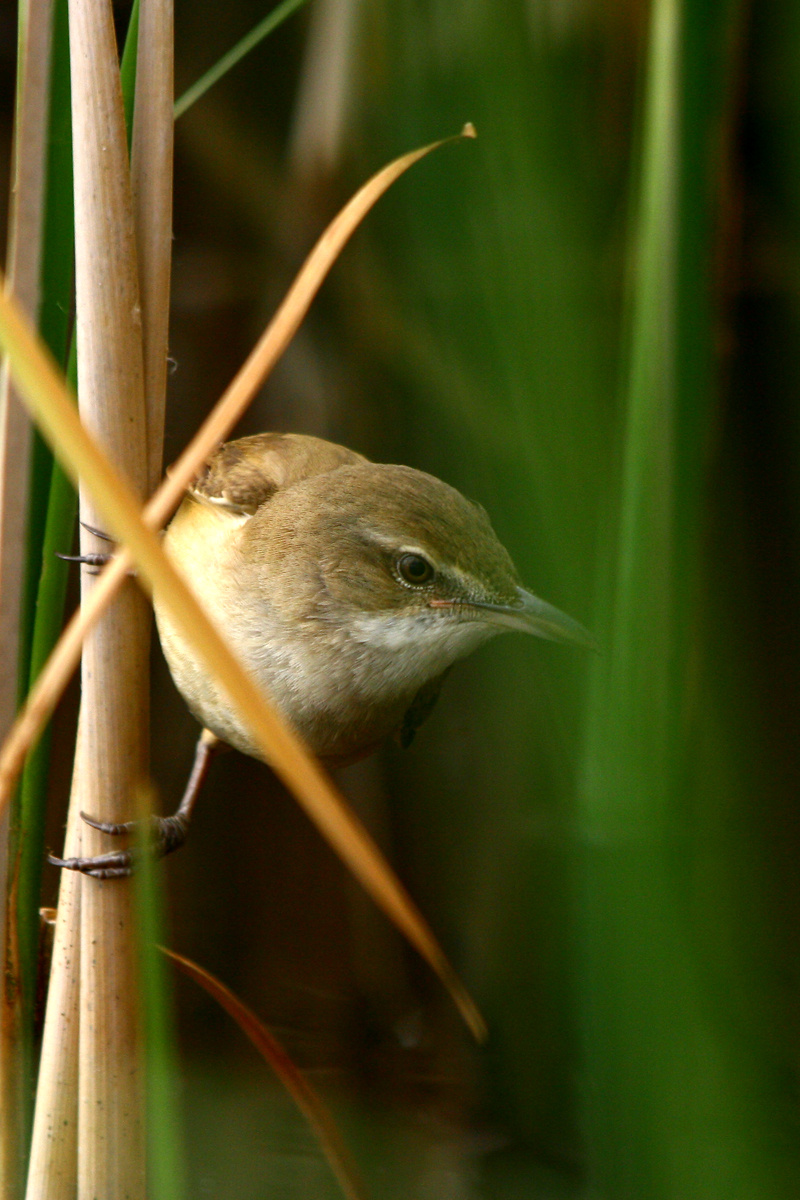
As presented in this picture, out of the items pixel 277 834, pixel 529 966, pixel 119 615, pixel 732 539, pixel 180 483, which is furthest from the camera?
pixel 277 834

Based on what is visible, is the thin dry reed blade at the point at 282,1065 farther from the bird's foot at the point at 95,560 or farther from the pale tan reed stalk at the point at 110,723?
the bird's foot at the point at 95,560

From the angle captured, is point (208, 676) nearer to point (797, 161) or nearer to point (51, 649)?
point (51, 649)

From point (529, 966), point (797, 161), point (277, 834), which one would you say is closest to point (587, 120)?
point (797, 161)

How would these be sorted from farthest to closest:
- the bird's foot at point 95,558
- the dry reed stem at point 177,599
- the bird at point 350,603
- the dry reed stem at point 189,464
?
the bird at point 350,603
the bird's foot at point 95,558
the dry reed stem at point 189,464
the dry reed stem at point 177,599

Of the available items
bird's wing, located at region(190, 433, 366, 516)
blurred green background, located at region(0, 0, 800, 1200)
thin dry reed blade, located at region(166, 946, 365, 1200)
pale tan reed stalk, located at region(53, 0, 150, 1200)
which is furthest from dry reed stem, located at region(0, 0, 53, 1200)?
bird's wing, located at region(190, 433, 366, 516)

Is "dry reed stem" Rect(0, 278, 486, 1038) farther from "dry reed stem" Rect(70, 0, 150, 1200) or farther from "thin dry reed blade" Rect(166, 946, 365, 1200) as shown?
"thin dry reed blade" Rect(166, 946, 365, 1200)

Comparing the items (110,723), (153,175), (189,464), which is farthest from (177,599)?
(153,175)

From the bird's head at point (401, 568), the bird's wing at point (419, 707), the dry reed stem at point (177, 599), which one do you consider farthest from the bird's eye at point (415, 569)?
the dry reed stem at point (177, 599)
